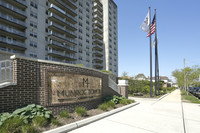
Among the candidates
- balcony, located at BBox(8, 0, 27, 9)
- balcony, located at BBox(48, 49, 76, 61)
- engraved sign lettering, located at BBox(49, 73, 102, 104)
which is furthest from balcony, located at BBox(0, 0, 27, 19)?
engraved sign lettering, located at BBox(49, 73, 102, 104)

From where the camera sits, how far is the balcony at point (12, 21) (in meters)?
26.5

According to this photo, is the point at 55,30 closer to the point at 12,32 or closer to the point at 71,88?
the point at 12,32

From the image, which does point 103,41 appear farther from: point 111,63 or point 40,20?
point 40,20

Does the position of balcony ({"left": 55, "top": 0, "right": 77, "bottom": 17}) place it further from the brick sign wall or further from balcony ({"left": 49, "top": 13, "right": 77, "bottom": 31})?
the brick sign wall

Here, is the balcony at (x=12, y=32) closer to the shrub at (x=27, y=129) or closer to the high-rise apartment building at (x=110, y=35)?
the shrub at (x=27, y=129)

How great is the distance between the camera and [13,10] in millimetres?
27859

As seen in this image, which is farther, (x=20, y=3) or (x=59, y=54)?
(x=59, y=54)

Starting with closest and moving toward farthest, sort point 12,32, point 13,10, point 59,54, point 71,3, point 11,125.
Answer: point 11,125 → point 12,32 → point 13,10 → point 59,54 → point 71,3

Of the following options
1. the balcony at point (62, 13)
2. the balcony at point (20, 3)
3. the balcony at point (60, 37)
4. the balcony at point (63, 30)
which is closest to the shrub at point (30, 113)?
the balcony at point (20, 3)

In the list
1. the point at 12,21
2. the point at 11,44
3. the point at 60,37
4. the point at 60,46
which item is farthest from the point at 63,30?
the point at 11,44

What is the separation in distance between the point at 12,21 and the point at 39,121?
32481 millimetres

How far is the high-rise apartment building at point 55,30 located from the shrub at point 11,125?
29.7 metres

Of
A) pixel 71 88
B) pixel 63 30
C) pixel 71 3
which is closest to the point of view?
pixel 71 88

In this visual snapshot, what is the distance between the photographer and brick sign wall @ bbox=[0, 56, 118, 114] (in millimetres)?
5289
